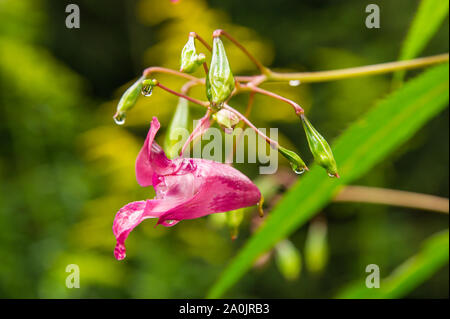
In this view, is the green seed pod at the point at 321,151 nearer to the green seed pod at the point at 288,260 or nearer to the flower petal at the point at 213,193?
the flower petal at the point at 213,193

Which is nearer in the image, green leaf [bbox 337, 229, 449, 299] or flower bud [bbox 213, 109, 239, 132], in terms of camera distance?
flower bud [bbox 213, 109, 239, 132]

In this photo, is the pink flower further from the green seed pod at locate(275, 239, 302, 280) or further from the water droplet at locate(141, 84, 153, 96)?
the green seed pod at locate(275, 239, 302, 280)

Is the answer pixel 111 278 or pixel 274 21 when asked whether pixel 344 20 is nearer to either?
pixel 274 21

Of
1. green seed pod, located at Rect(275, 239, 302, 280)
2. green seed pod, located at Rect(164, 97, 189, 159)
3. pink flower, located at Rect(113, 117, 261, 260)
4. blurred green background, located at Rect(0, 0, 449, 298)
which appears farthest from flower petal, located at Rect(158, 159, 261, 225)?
blurred green background, located at Rect(0, 0, 449, 298)

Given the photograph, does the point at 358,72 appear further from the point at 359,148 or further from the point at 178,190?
the point at 178,190

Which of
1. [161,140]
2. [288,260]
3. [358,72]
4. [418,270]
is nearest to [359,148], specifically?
[358,72]

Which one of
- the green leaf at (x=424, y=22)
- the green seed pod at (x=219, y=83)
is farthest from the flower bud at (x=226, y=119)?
the green leaf at (x=424, y=22)
